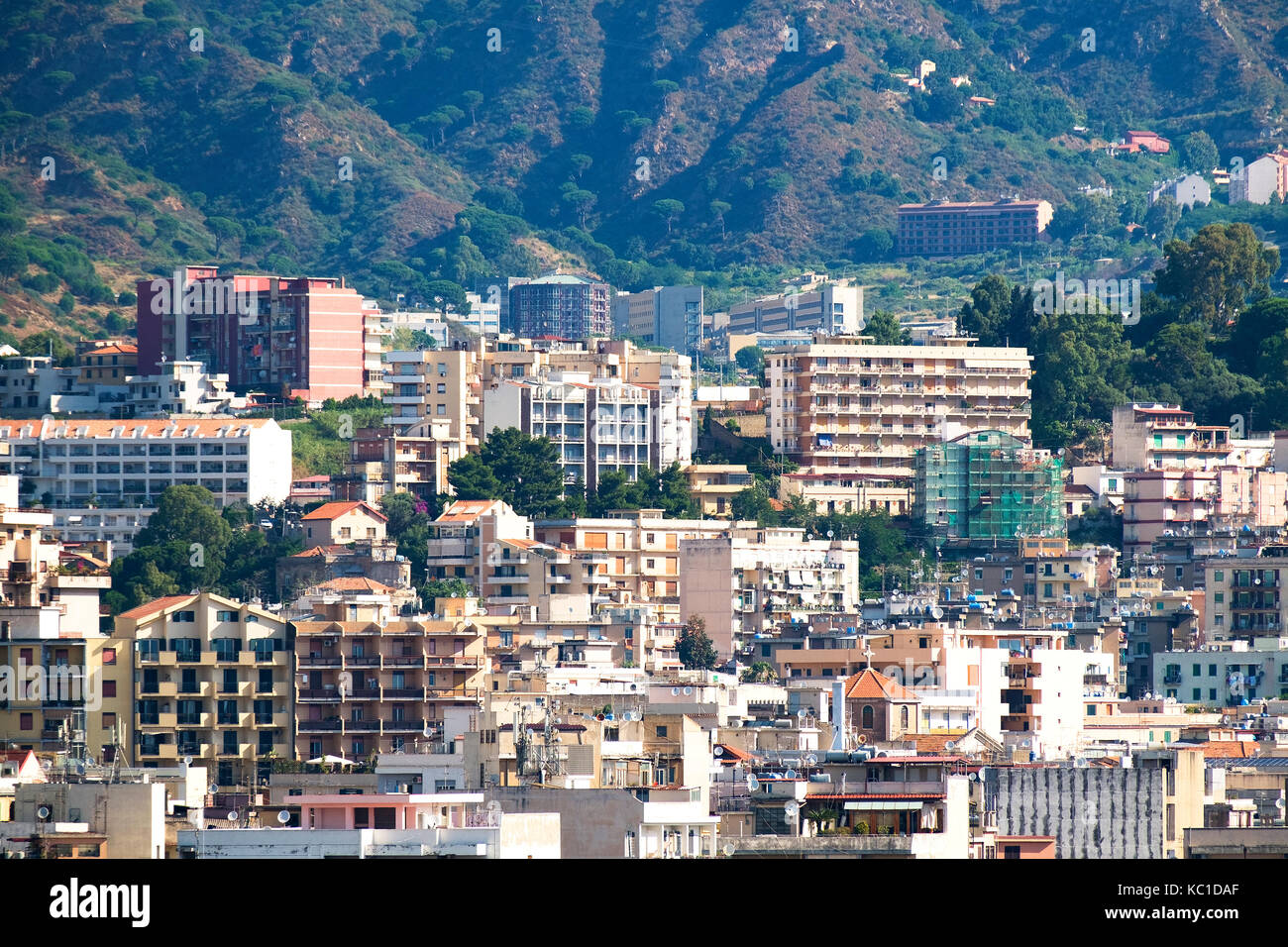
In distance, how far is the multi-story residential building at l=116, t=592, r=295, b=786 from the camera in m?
59.3

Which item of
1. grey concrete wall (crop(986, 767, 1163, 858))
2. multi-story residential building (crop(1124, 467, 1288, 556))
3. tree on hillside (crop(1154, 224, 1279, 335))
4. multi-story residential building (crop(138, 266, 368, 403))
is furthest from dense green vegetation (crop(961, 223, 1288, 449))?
grey concrete wall (crop(986, 767, 1163, 858))

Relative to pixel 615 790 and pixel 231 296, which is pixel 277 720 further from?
pixel 231 296

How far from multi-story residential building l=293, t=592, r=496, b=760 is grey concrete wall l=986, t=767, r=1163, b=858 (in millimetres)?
22824

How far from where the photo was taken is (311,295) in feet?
454

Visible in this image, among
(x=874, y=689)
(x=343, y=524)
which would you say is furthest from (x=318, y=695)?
(x=343, y=524)

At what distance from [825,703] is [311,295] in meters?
82.0

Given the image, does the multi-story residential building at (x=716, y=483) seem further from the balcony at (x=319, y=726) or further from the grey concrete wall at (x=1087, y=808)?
the grey concrete wall at (x=1087, y=808)

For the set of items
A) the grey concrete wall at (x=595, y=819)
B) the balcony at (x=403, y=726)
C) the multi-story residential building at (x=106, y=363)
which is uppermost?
the multi-story residential building at (x=106, y=363)

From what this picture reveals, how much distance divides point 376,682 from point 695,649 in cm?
2467

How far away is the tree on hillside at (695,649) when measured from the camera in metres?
85.3

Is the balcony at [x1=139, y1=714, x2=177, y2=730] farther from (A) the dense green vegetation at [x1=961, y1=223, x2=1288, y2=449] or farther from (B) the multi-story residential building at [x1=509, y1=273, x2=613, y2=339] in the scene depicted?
(B) the multi-story residential building at [x1=509, y1=273, x2=613, y2=339]

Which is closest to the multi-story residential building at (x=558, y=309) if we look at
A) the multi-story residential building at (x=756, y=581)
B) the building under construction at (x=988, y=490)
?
the building under construction at (x=988, y=490)

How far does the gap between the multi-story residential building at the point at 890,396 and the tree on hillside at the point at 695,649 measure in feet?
107
